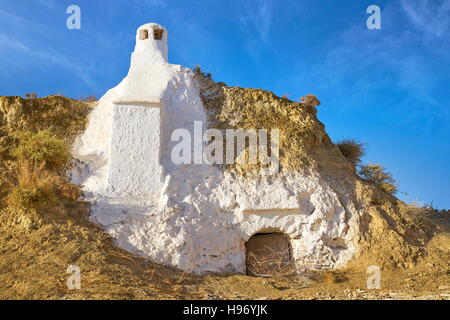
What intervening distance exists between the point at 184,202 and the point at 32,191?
3614mm

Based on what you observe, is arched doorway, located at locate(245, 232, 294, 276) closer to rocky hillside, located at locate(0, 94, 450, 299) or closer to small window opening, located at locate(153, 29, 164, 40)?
rocky hillside, located at locate(0, 94, 450, 299)

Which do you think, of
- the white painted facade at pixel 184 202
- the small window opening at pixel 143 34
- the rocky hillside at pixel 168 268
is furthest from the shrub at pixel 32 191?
the small window opening at pixel 143 34

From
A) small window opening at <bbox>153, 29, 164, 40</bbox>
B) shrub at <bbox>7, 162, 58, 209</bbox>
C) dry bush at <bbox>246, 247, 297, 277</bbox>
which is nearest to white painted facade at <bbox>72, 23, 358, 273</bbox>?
dry bush at <bbox>246, 247, 297, 277</bbox>

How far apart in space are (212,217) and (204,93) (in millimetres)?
4388

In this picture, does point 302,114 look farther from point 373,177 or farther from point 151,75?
point 151,75

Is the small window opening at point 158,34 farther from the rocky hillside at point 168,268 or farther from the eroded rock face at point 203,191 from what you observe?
the rocky hillside at point 168,268

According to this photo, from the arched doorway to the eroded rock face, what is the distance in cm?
25

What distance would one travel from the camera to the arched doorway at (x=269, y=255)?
10.1 m

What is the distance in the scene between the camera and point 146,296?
22.6ft

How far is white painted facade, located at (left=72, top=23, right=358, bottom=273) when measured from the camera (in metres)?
9.76

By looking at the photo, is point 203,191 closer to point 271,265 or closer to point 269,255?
point 269,255

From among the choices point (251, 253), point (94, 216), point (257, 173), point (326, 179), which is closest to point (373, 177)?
point (326, 179)

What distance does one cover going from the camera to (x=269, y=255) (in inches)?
404

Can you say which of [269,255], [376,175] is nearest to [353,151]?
[376,175]
